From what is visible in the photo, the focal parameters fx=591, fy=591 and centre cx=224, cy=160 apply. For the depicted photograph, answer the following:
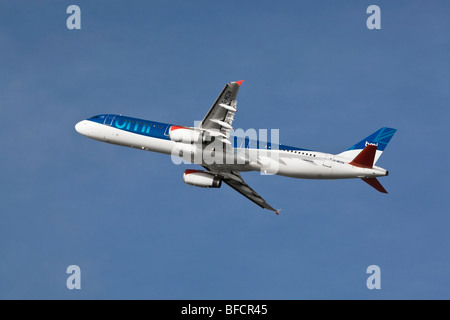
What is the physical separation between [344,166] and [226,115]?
13184mm

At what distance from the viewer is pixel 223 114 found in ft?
181

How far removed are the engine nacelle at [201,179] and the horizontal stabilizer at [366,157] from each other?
1522 cm

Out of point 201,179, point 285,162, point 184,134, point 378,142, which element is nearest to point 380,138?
point 378,142

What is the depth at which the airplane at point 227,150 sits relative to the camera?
5694 centimetres

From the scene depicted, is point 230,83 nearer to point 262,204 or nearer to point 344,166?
point 344,166

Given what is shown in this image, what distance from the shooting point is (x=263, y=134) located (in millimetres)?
61188

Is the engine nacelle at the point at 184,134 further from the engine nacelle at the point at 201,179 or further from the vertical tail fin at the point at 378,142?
the vertical tail fin at the point at 378,142

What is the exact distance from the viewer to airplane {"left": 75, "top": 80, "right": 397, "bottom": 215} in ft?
187

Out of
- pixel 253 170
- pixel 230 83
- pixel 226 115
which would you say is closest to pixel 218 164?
pixel 253 170

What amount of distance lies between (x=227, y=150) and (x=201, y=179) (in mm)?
5796

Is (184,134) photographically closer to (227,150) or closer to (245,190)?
(227,150)

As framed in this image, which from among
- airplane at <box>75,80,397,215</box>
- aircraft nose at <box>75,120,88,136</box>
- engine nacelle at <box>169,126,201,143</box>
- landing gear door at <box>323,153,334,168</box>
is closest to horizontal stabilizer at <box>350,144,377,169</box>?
airplane at <box>75,80,397,215</box>

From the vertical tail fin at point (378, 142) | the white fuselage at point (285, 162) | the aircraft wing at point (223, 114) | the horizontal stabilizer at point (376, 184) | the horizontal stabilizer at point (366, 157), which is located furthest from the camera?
the vertical tail fin at point (378, 142)

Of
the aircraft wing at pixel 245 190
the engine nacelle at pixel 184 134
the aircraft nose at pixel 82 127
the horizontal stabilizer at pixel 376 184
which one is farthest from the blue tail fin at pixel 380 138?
the aircraft nose at pixel 82 127
